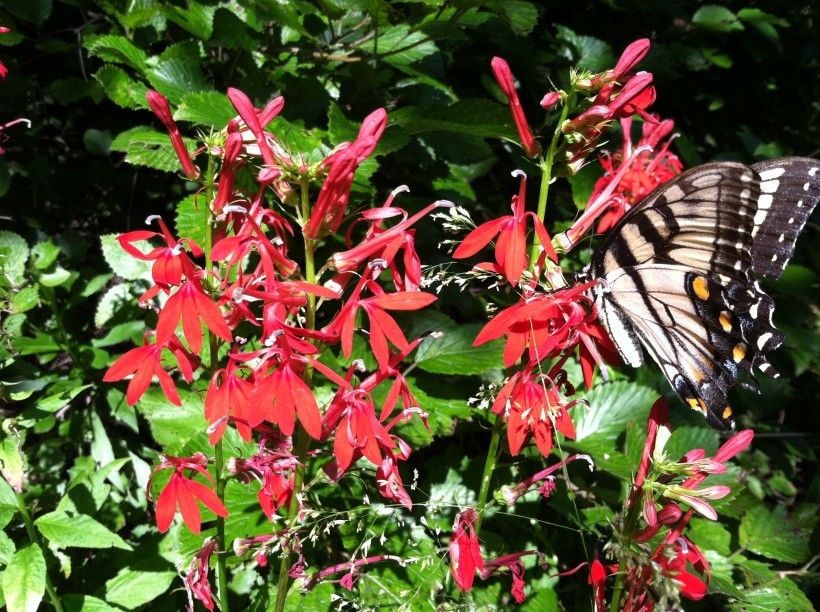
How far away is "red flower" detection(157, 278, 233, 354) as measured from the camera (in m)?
0.96

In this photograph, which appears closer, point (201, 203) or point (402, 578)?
point (402, 578)

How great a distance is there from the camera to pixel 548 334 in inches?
45.3

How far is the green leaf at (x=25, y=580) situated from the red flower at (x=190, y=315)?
0.68 meters

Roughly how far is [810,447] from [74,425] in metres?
2.67

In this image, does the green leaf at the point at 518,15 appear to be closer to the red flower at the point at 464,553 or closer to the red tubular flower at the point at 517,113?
the red tubular flower at the point at 517,113

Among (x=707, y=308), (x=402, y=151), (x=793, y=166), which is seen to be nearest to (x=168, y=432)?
(x=402, y=151)

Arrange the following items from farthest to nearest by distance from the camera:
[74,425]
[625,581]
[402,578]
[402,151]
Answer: [74,425]
[402,151]
[402,578]
[625,581]

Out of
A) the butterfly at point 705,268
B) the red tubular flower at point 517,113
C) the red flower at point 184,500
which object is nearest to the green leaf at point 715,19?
the butterfly at point 705,268

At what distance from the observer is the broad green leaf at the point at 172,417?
152cm

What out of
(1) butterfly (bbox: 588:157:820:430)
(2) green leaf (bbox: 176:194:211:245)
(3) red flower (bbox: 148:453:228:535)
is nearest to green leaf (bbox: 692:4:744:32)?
(1) butterfly (bbox: 588:157:820:430)

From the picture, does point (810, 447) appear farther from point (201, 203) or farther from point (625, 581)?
point (201, 203)

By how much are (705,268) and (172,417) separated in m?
1.19

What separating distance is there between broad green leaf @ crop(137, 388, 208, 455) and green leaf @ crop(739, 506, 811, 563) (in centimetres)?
140

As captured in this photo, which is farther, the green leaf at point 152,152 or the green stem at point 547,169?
the green leaf at point 152,152
